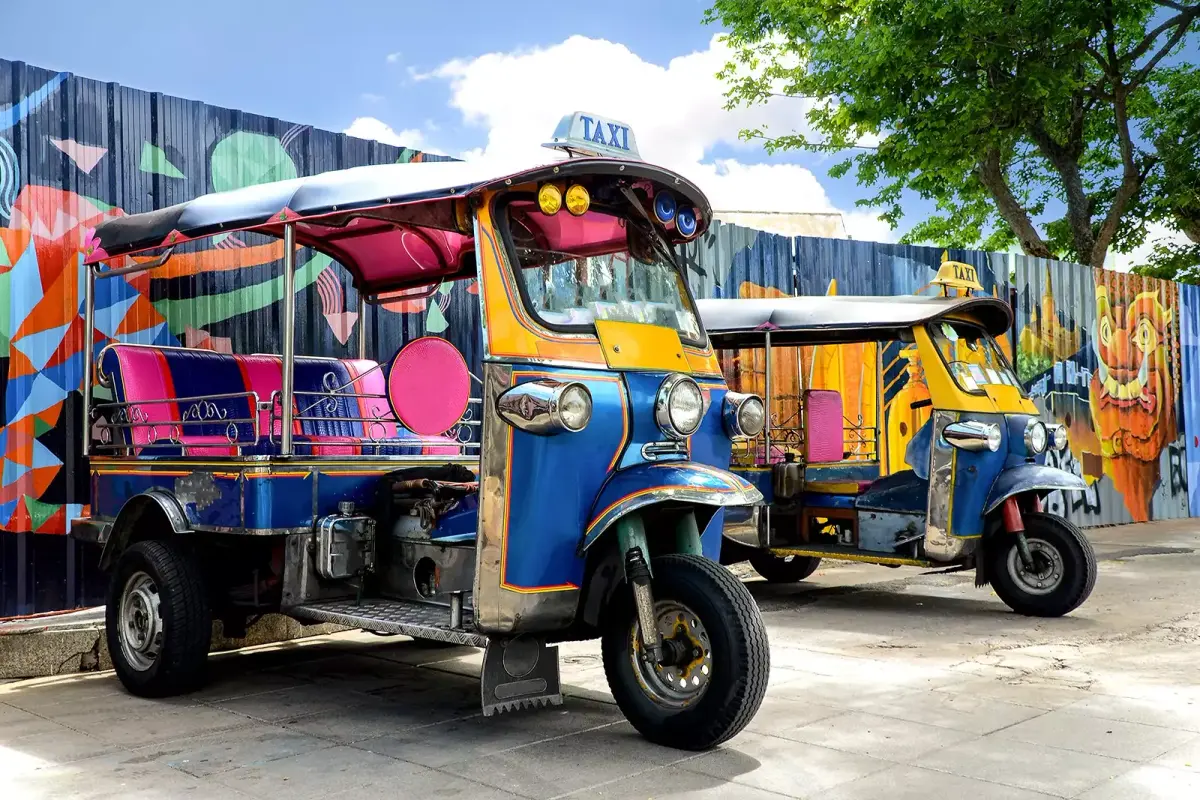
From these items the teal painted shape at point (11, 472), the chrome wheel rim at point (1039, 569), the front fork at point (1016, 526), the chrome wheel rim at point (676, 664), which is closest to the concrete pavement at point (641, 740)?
the chrome wheel rim at point (676, 664)

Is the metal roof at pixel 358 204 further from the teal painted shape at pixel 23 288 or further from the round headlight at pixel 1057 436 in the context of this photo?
the round headlight at pixel 1057 436

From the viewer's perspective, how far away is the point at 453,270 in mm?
7055

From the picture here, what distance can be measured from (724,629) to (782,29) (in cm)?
2543

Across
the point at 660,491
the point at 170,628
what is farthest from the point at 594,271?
the point at 170,628

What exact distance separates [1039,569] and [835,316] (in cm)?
241

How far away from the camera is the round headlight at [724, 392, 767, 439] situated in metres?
5.53

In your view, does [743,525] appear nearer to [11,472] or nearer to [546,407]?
[546,407]

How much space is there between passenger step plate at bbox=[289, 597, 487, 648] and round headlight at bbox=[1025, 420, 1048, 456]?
4954 mm

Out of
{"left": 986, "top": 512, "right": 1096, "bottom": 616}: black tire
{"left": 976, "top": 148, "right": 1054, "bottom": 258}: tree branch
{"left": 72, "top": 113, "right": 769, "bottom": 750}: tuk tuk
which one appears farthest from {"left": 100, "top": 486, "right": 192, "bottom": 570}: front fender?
{"left": 976, "top": 148, "right": 1054, "bottom": 258}: tree branch

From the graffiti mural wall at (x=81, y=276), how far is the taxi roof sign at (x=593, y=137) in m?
2.94

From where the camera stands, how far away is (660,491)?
4.68 m

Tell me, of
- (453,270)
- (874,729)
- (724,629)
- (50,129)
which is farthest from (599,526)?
(50,129)

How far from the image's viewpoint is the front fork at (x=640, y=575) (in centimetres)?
459

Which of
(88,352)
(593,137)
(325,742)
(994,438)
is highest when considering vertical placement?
(593,137)
